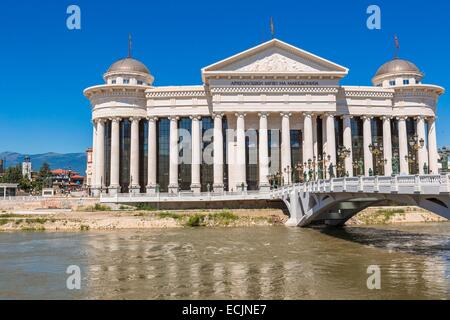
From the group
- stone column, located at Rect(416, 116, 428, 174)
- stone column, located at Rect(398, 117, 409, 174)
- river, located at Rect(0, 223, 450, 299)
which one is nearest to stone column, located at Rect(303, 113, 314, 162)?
stone column, located at Rect(398, 117, 409, 174)

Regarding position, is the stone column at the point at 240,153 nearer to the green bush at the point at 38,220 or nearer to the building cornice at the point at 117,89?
the building cornice at the point at 117,89

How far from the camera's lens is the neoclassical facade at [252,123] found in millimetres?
74688

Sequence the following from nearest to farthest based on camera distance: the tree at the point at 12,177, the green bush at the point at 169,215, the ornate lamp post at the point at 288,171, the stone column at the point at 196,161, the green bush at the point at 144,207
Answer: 1. the green bush at the point at 169,215
2. the green bush at the point at 144,207
3. the ornate lamp post at the point at 288,171
4. the stone column at the point at 196,161
5. the tree at the point at 12,177

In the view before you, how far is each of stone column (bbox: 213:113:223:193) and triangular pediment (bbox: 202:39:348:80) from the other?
8.81 metres

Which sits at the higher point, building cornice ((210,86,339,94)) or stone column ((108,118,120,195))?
→ building cornice ((210,86,339,94))

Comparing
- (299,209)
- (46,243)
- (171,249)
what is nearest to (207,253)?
(171,249)

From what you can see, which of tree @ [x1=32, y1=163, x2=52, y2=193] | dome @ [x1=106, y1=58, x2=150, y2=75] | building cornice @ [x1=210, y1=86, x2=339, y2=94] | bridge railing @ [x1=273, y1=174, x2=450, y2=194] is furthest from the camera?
tree @ [x1=32, y1=163, x2=52, y2=193]

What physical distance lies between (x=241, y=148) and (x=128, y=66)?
29209mm

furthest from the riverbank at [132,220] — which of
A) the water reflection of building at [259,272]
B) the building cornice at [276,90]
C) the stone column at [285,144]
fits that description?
the building cornice at [276,90]

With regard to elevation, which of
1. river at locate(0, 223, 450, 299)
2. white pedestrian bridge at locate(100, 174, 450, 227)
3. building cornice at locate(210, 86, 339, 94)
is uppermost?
building cornice at locate(210, 86, 339, 94)

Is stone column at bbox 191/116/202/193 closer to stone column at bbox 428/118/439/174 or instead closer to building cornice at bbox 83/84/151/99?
building cornice at bbox 83/84/151/99

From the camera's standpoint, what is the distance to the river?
22.4 metres

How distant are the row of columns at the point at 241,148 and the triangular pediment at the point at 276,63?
761cm

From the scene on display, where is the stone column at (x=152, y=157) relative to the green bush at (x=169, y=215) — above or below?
above
